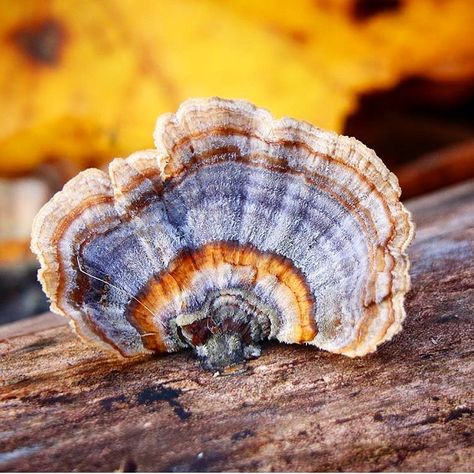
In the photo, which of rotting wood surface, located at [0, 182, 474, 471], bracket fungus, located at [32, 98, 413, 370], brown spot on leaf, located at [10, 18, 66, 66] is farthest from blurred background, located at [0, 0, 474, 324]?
bracket fungus, located at [32, 98, 413, 370]

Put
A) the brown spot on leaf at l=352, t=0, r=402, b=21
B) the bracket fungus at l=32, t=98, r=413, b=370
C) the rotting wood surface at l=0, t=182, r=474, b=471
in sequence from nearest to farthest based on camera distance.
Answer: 1. the rotting wood surface at l=0, t=182, r=474, b=471
2. the bracket fungus at l=32, t=98, r=413, b=370
3. the brown spot on leaf at l=352, t=0, r=402, b=21

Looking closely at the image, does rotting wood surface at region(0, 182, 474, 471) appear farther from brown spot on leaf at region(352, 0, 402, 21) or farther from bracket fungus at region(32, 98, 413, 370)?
brown spot on leaf at region(352, 0, 402, 21)

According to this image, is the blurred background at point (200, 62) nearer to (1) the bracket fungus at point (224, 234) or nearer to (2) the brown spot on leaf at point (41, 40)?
(2) the brown spot on leaf at point (41, 40)

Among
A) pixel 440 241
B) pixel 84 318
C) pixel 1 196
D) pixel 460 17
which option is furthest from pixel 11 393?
pixel 460 17

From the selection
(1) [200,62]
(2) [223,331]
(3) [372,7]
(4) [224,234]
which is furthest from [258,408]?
(3) [372,7]

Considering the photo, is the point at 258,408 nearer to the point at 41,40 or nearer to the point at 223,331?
the point at 223,331

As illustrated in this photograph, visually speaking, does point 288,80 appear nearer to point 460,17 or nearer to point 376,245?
point 460,17

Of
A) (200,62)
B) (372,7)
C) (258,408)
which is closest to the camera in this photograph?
(258,408)
